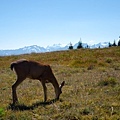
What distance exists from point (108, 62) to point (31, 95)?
17168mm

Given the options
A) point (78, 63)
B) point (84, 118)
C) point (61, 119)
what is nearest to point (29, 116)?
point (61, 119)

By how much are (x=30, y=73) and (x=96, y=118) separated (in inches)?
152

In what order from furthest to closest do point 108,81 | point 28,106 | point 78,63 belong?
point 78,63 → point 108,81 → point 28,106

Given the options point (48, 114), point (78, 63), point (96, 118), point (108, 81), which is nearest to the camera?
point (96, 118)

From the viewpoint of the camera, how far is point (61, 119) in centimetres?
858

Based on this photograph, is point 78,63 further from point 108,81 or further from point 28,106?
point 28,106

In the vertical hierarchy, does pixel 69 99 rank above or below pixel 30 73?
below

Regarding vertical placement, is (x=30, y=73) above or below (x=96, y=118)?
above

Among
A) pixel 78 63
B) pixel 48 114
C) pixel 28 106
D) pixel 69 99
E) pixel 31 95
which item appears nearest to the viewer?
pixel 48 114

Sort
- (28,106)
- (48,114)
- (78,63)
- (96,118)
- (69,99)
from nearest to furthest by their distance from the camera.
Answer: (96,118)
(48,114)
(28,106)
(69,99)
(78,63)

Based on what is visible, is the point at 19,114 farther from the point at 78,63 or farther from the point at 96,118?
the point at 78,63

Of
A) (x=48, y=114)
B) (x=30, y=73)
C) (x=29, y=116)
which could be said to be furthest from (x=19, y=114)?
(x=30, y=73)

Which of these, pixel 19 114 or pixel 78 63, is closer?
pixel 19 114

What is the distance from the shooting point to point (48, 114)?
30.2 ft
